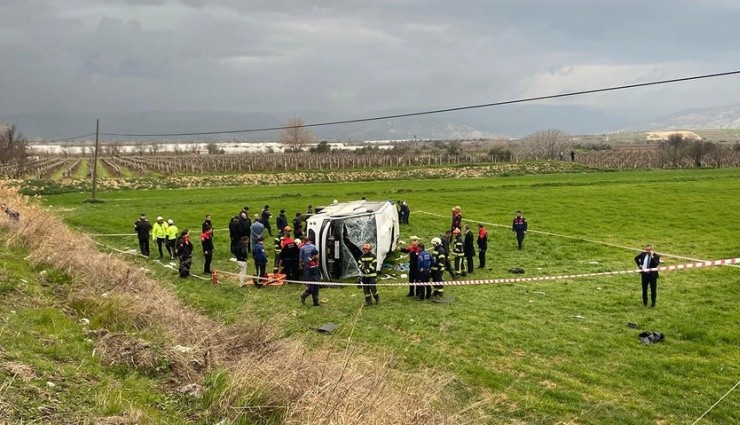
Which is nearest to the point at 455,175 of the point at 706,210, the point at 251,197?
the point at 251,197

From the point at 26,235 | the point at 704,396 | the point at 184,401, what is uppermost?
the point at 26,235

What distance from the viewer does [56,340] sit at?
8.18 m

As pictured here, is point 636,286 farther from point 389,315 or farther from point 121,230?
point 121,230

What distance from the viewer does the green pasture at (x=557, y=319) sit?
9.77m

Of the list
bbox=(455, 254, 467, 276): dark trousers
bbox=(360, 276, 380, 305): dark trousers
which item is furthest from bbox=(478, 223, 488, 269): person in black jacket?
bbox=(360, 276, 380, 305): dark trousers

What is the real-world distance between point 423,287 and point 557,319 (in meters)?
3.87

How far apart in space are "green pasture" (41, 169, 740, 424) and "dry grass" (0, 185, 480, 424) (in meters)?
0.85

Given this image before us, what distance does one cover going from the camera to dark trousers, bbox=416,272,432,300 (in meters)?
16.5

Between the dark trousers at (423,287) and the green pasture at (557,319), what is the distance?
36 centimetres

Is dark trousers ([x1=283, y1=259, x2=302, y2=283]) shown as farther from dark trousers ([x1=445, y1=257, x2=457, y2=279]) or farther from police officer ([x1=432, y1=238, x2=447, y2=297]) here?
dark trousers ([x1=445, y1=257, x2=457, y2=279])

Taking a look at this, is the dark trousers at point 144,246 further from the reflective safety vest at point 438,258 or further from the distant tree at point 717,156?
the distant tree at point 717,156

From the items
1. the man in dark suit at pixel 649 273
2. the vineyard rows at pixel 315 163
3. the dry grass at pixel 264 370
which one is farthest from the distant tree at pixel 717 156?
the dry grass at pixel 264 370

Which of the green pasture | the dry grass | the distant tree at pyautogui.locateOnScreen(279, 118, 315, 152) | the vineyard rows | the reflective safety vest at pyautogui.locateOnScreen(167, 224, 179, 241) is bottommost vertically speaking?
the green pasture

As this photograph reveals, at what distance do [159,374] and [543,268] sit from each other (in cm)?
1638
